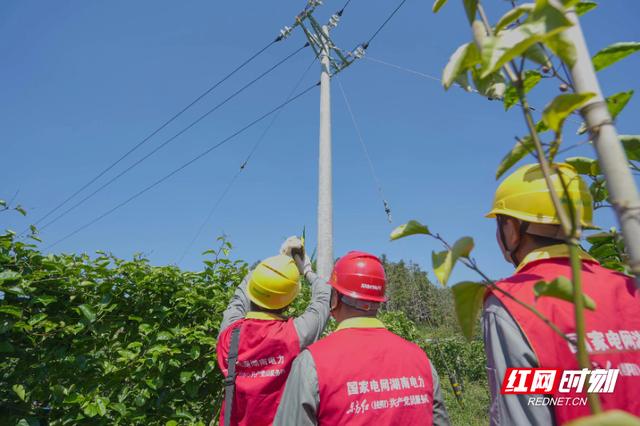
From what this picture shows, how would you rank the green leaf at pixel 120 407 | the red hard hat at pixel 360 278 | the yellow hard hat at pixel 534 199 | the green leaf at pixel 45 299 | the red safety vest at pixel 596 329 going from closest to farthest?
the red safety vest at pixel 596 329
the yellow hard hat at pixel 534 199
the red hard hat at pixel 360 278
the green leaf at pixel 45 299
the green leaf at pixel 120 407

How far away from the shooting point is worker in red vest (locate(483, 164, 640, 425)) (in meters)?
1.13

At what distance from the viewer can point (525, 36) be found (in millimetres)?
540

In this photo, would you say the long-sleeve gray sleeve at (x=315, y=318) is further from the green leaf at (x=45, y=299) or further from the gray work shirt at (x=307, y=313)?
the green leaf at (x=45, y=299)

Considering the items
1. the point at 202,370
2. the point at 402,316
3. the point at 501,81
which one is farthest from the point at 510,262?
the point at 402,316

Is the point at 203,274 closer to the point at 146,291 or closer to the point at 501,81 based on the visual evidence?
the point at 146,291

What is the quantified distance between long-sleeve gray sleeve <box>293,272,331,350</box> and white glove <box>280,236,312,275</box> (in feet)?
1.30

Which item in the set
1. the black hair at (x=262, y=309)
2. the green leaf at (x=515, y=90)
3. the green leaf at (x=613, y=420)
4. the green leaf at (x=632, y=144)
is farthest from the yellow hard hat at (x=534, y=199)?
the black hair at (x=262, y=309)

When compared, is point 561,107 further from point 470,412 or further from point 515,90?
point 470,412

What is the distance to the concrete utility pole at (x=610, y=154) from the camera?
525mm

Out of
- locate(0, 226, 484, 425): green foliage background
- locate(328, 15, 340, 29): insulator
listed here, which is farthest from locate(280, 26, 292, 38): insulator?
locate(0, 226, 484, 425): green foliage background

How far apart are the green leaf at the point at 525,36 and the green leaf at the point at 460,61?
0.17 ft

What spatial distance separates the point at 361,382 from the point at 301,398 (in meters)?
0.31

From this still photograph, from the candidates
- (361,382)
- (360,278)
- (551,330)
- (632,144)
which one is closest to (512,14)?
(632,144)

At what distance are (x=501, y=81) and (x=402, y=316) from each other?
402 inches
